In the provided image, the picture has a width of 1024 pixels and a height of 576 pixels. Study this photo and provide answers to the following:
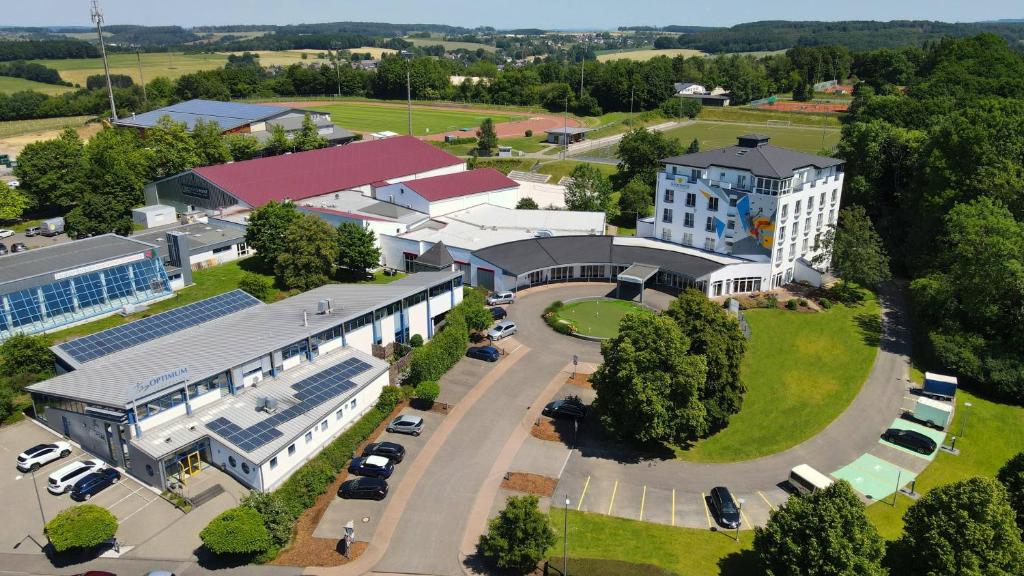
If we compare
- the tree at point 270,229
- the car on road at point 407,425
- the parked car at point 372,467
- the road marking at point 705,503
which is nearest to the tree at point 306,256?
the tree at point 270,229

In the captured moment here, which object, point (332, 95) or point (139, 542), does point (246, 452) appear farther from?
point (332, 95)

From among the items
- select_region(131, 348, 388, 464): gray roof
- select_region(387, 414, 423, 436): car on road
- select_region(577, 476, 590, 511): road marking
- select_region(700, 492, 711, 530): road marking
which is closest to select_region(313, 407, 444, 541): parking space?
select_region(387, 414, 423, 436): car on road

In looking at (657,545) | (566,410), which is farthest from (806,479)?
(566,410)

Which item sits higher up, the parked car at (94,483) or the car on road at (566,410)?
the parked car at (94,483)

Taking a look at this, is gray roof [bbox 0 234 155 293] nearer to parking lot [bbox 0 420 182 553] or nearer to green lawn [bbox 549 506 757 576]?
parking lot [bbox 0 420 182 553]

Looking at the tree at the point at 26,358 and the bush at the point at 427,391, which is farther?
the tree at the point at 26,358

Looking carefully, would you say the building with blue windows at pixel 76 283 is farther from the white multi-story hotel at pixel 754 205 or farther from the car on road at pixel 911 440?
the car on road at pixel 911 440
